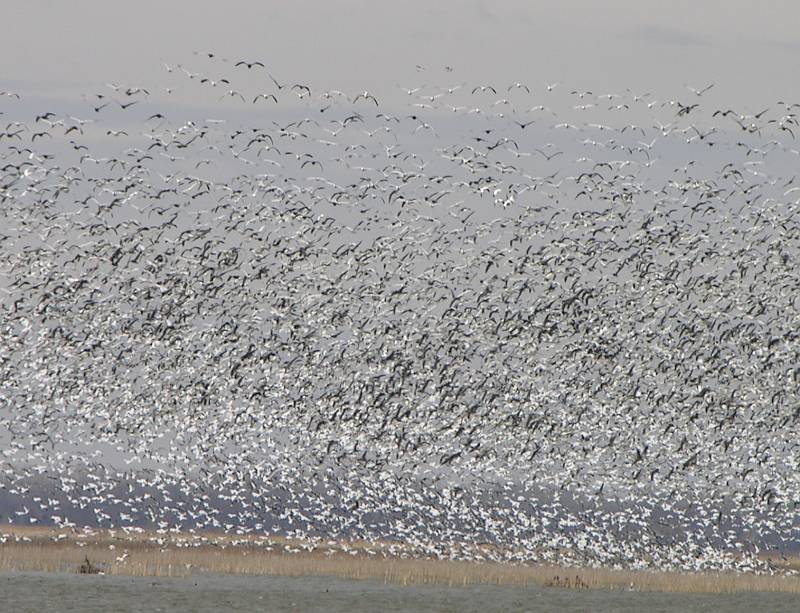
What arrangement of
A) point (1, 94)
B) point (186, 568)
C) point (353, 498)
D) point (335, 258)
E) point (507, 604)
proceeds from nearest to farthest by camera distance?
point (1, 94), point (507, 604), point (186, 568), point (353, 498), point (335, 258)

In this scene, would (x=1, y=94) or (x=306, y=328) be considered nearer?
(x=1, y=94)

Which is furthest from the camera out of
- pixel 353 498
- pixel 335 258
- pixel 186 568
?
pixel 335 258

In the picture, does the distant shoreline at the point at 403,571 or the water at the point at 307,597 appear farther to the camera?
the distant shoreline at the point at 403,571

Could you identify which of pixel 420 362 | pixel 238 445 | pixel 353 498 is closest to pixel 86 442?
pixel 238 445

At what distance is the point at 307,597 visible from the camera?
40.5m

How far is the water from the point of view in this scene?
123ft

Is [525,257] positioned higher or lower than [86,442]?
higher

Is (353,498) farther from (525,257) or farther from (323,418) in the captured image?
(525,257)

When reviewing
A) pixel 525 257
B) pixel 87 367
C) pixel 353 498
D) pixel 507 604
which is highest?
pixel 525 257

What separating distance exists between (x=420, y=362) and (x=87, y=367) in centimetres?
1278

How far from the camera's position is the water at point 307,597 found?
37.6 m

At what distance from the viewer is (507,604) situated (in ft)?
131

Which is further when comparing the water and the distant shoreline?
the distant shoreline

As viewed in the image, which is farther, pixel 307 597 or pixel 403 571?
pixel 403 571
